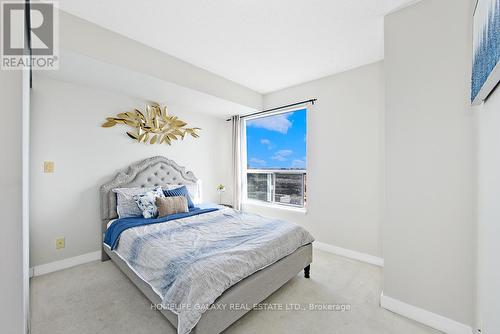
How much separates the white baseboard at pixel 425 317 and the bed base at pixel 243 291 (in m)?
0.80

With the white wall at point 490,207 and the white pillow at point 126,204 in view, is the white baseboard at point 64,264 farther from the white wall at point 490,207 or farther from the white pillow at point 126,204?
the white wall at point 490,207

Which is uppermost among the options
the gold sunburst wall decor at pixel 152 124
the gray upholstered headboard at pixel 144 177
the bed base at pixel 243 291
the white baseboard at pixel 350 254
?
the gold sunburst wall decor at pixel 152 124

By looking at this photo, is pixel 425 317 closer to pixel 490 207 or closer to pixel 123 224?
pixel 490 207

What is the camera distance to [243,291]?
1.63 m

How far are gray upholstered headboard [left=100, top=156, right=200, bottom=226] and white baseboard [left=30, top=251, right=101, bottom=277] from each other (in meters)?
0.41

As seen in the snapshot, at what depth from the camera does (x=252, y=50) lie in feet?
8.18

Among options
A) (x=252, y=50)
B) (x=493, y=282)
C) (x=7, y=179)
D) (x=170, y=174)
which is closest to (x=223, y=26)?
(x=252, y=50)

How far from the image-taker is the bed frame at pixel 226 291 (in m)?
1.50

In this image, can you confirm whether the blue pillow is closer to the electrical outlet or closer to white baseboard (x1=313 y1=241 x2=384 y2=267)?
the electrical outlet

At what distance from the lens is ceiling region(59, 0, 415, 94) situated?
182 centimetres

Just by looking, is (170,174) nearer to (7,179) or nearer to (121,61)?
(121,61)

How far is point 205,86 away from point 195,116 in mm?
1177

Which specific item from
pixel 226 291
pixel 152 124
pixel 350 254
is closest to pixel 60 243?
pixel 152 124

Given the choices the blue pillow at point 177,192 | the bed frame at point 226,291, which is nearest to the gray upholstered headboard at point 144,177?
the bed frame at point 226,291
